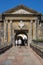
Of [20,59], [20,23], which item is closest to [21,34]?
[20,23]

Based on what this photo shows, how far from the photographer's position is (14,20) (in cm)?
Answer: 4969

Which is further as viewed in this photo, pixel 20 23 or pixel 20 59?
pixel 20 23

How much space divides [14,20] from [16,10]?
224 centimetres

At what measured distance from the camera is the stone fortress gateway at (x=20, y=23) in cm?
4922

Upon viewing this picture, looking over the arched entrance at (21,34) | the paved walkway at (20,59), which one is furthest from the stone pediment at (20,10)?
the paved walkway at (20,59)

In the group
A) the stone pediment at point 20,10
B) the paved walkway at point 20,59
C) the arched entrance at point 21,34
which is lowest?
the paved walkway at point 20,59

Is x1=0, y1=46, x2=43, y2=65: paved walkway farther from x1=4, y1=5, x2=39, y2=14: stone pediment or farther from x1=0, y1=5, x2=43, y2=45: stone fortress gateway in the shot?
x1=4, y1=5, x2=39, y2=14: stone pediment

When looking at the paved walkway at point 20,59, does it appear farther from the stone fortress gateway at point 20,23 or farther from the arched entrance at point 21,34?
the arched entrance at point 21,34

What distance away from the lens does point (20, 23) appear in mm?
49312

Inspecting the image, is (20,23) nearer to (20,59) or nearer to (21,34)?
(21,34)

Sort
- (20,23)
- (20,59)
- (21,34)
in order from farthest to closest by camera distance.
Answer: (21,34)
(20,23)
(20,59)

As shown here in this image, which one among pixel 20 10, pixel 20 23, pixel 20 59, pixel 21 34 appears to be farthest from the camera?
pixel 21 34

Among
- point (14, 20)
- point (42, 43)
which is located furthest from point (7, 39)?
point (42, 43)

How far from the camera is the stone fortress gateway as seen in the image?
4922cm
